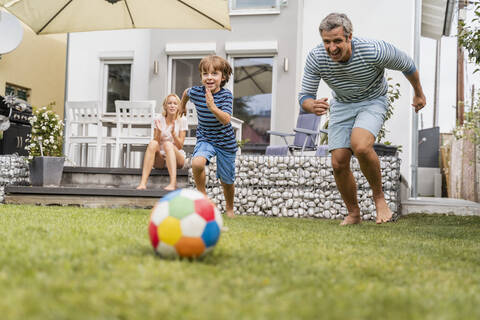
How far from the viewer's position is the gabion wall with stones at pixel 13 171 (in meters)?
6.08

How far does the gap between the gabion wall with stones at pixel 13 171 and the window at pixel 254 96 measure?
481cm

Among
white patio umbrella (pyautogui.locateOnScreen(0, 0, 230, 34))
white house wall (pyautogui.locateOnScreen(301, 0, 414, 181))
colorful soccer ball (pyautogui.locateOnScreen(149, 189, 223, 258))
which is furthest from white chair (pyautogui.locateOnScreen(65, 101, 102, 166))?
colorful soccer ball (pyautogui.locateOnScreen(149, 189, 223, 258))

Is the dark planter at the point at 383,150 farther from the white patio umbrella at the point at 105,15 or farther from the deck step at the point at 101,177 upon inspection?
the deck step at the point at 101,177

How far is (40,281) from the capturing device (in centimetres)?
157

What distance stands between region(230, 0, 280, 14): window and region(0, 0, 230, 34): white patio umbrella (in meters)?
4.29

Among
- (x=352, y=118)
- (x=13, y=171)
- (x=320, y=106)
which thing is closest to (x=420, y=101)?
(x=352, y=118)

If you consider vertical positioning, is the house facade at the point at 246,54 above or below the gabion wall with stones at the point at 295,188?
above

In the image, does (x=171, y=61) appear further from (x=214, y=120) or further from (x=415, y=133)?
(x=214, y=120)

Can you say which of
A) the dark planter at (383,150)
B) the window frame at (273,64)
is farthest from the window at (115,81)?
the dark planter at (383,150)

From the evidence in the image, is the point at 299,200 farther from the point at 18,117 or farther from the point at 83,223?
the point at 18,117

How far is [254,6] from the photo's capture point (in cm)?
1037

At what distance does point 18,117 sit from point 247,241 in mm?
4923

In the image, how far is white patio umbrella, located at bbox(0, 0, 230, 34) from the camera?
20.1 ft

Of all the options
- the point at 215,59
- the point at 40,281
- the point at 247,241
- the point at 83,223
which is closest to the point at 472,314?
the point at 40,281
